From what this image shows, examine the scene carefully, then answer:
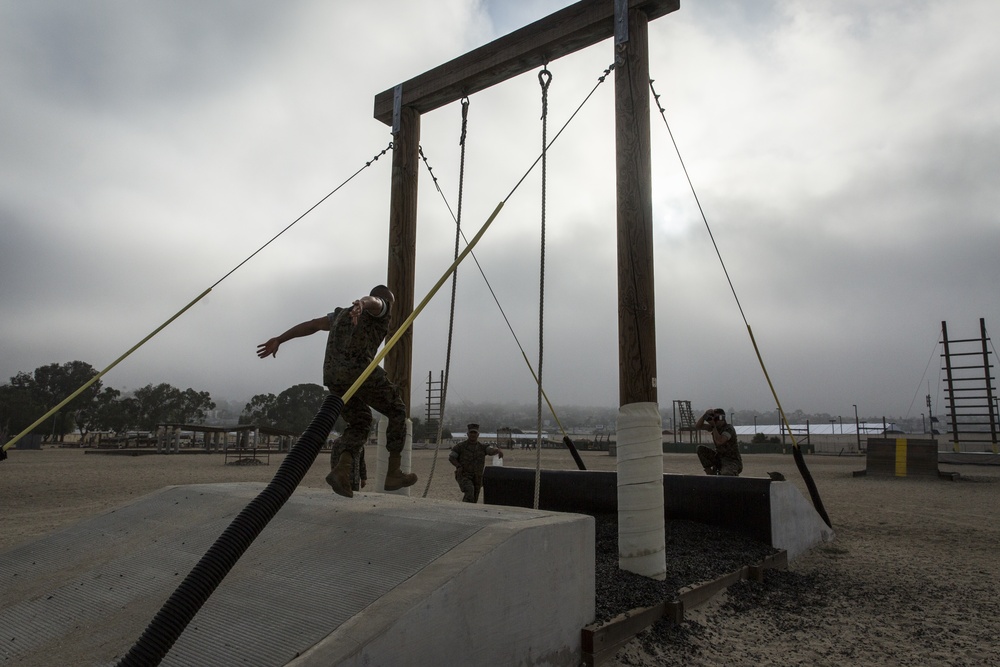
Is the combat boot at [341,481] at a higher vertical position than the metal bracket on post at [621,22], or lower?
lower

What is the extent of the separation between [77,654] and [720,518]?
224 inches

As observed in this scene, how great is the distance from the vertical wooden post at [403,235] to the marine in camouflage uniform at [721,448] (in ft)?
16.3

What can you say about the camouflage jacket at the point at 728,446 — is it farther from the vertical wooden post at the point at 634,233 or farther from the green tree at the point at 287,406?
the green tree at the point at 287,406

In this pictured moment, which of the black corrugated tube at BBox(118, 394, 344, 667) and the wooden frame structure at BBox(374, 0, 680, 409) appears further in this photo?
the wooden frame structure at BBox(374, 0, 680, 409)

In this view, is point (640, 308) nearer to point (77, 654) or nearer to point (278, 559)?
point (278, 559)

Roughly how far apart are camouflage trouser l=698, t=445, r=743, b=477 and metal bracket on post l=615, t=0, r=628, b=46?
234 inches

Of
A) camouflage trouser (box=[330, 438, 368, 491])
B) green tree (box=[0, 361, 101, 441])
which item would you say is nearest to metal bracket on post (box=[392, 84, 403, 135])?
camouflage trouser (box=[330, 438, 368, 491])

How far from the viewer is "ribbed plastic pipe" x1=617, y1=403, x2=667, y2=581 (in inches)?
173

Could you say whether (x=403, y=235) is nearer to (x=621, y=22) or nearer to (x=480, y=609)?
(x=621, y=22)

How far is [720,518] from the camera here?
21.2 feet

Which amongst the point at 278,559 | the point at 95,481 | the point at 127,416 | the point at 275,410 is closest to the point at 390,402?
the point at 278,559

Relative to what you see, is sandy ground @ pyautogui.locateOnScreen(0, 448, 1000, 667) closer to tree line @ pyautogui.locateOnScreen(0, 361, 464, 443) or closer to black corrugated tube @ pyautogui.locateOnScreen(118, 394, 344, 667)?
black corrugated tube @ pyautogui.locateOnScreen(118, 394, 344, 667)

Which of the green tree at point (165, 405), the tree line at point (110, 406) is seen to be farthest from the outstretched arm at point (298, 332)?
the green tree at point (165, 405)

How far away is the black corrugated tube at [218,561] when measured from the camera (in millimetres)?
1780
